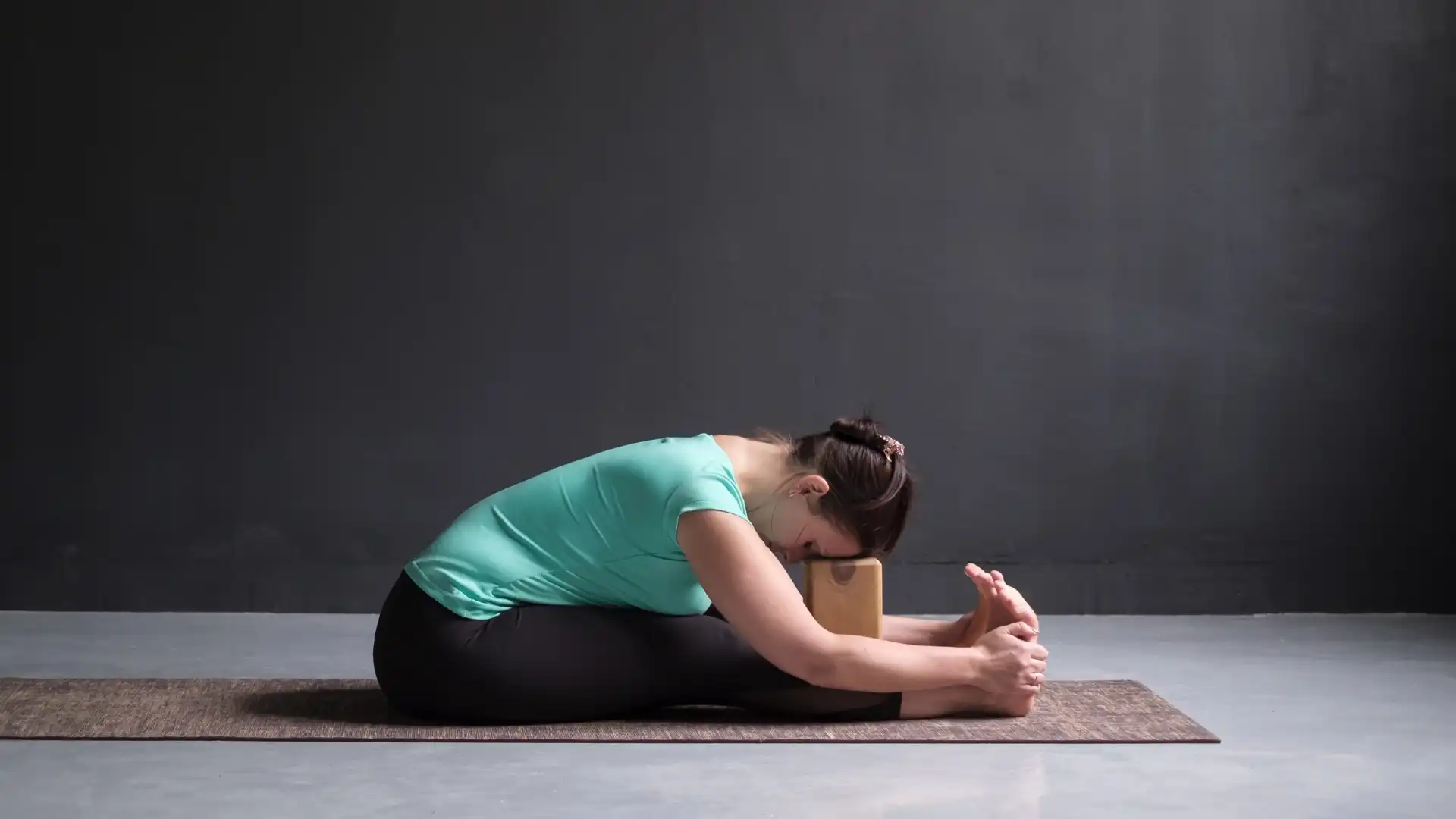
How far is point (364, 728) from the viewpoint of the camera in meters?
2.50

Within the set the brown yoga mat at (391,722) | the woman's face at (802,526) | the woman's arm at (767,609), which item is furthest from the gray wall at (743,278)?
the woman's arm at (767,609)

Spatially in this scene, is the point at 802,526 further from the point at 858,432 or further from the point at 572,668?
the point at 572,668

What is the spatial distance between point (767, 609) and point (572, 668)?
36 centimetres

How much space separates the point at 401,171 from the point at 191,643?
4.46 ft

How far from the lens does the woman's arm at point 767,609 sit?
2.33 metres

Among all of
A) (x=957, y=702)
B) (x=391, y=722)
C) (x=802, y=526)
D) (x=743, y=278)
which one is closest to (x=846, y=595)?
(x=802, y=526)

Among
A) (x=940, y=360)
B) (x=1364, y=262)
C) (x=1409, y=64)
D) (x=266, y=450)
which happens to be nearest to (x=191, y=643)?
(x=266, y=450)

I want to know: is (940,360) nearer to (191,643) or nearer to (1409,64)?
(1409,64)

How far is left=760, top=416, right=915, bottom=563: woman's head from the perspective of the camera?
243cm

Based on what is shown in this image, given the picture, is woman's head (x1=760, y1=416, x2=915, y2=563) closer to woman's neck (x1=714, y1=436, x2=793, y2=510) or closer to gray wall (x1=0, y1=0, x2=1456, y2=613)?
woman's neck (x1=714, y1=436, x2=793, y2=510)

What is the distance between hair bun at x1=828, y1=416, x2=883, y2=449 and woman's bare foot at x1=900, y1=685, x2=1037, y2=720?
44cm

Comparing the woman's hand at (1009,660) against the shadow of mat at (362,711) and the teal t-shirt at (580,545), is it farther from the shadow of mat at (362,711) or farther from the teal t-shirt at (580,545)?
the teal t-shirt at (580,545)

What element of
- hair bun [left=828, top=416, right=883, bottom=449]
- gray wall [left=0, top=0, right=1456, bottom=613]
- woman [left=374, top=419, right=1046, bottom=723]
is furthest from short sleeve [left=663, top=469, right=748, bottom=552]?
gray wall [left=0, top=0, right=1456, bottom=613]

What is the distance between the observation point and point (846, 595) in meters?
2.56
